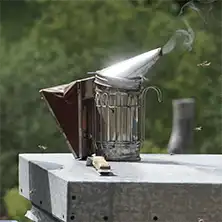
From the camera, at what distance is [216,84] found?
2652mm

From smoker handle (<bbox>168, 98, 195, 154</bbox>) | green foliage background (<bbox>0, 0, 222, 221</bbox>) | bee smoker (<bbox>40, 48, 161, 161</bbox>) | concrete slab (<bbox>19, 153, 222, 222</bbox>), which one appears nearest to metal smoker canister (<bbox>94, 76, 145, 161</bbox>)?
bee smoker (<bbox>40, 48, 161, 161</bbox>)

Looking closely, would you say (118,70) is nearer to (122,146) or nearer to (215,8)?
(122,146)

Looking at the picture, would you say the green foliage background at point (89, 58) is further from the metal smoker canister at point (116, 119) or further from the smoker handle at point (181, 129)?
the metal smoker canister at point (116, 119)

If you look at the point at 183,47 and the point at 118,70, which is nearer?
the point at 118,70

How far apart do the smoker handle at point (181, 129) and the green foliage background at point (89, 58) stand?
7 cm

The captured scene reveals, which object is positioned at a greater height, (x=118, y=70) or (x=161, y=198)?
(x=118, y=70)

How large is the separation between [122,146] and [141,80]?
0.46ft

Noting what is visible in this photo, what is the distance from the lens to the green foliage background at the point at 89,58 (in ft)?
8.64

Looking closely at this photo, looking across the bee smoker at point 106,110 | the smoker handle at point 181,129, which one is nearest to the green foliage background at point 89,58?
the smoker handle at point 181,129

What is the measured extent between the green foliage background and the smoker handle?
0.25ft

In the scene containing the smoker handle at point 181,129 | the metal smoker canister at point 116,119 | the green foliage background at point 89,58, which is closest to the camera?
the metal smoker canister at point 116,119

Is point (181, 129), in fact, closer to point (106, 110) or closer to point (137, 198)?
point (106, 110)

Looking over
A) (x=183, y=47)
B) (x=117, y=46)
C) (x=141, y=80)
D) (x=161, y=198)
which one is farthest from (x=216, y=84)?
(x=161, y=198)

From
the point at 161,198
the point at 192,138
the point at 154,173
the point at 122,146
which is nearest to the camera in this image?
the point at 161,198
